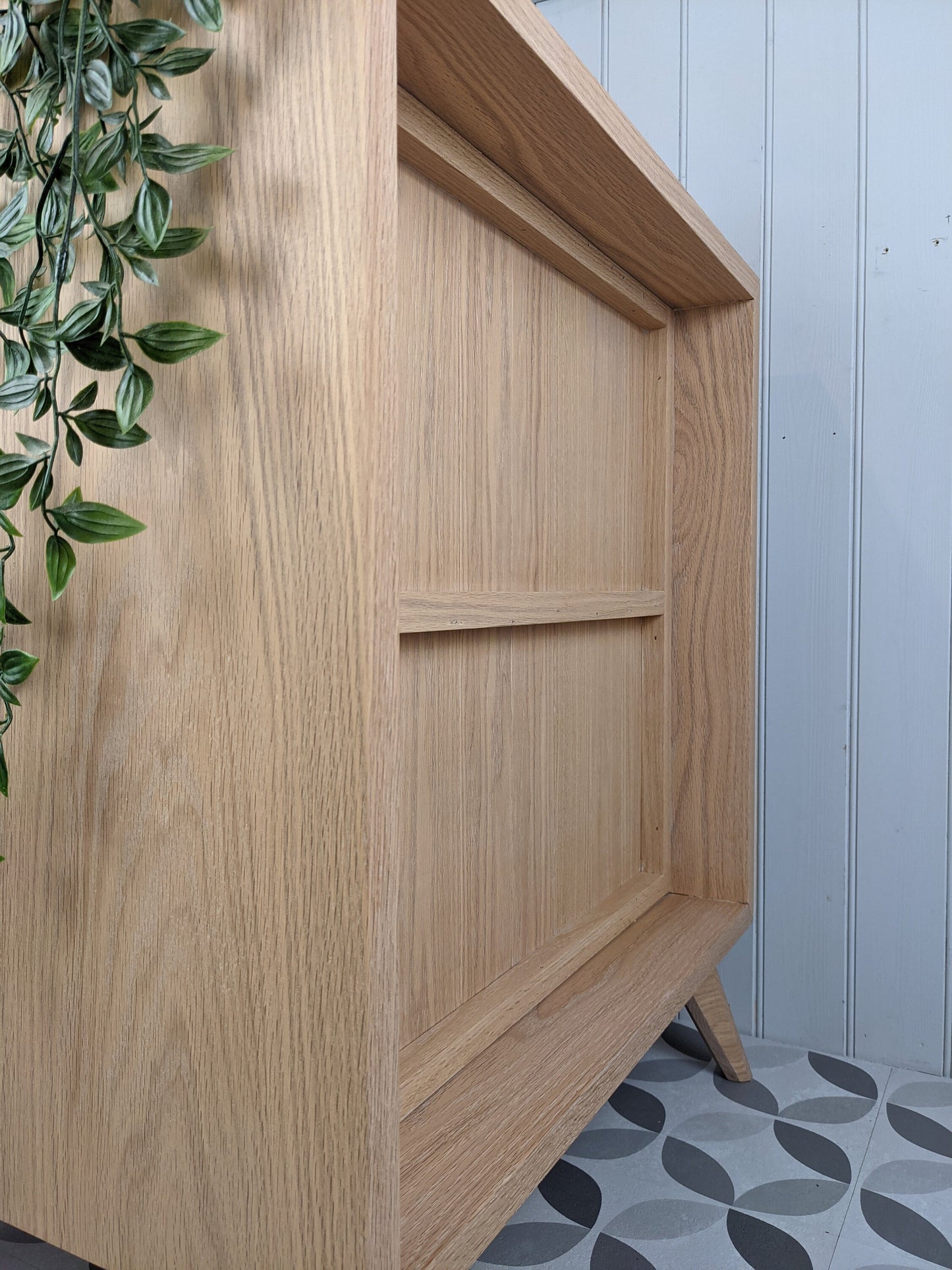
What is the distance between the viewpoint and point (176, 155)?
0.54m

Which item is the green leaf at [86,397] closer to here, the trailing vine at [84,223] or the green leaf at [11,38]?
the trailing vine at [84,223]

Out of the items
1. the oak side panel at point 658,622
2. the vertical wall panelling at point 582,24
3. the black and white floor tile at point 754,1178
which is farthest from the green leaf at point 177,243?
the vertical wall panelling at point 582,24

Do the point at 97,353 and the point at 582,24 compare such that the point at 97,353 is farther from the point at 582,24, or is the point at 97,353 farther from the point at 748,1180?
the point at 582,24

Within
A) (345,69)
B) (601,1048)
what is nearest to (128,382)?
(345,69)

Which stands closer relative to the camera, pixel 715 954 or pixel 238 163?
pixel 238 163

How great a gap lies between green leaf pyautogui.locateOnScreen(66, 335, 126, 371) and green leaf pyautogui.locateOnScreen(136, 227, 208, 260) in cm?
6

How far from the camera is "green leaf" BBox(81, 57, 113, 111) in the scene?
537mm

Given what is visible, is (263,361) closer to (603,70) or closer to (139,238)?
(139,238)

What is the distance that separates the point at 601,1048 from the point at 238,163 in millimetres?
754

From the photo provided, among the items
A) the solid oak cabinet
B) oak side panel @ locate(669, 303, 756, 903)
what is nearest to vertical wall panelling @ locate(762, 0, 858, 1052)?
oak side panel @ locate(669, 303, 756, 903)

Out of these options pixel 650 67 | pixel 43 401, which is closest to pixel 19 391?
pixel 43 401

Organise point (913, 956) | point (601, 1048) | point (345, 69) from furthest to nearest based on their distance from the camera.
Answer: point (913, 956)
point (601, 1048)
point (345, 69)

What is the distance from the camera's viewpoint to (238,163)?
0.56 m

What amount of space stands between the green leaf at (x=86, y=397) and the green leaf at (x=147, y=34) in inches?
7.5
